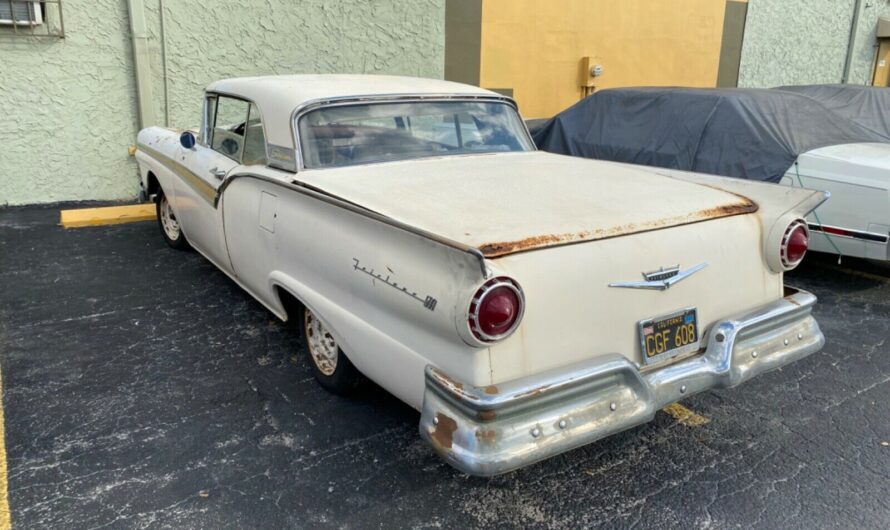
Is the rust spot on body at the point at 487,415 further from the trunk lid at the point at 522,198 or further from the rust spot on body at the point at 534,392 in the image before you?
the trunk lid at the point at 522,198

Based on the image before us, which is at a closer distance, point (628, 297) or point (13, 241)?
point (628, 297)

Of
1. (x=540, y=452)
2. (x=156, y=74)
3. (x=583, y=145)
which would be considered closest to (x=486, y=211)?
(x=540, y=452)

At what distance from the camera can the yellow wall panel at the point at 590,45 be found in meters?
9.78

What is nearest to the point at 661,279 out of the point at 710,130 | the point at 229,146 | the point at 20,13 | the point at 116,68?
the point at 229,146

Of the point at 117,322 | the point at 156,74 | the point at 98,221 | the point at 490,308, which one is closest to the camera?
the point at 490,308

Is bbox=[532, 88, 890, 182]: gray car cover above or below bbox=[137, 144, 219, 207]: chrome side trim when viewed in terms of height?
above

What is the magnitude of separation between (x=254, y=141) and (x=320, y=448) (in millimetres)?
1908

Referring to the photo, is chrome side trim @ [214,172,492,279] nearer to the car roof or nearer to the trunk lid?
the trunk lid

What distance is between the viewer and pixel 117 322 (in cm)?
443

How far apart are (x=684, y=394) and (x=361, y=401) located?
63.2 inches

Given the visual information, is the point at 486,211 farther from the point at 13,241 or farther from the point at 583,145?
the point at 13,241

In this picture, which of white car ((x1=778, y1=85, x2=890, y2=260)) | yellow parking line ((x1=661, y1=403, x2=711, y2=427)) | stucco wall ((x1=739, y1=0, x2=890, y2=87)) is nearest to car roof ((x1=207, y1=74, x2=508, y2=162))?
yellow parking line ((x1=661, y1=403, x2=711, y2=427))

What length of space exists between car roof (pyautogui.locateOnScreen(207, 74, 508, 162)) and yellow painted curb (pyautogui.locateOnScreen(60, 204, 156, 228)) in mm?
3177

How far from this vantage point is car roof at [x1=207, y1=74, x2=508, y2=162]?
3.73 meters
